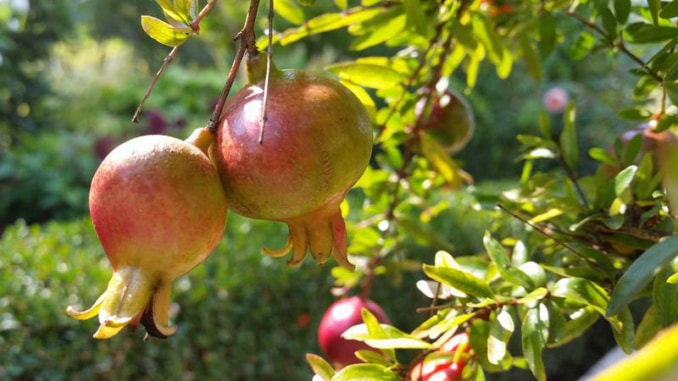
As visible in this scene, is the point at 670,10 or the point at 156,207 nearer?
the point at 156,207

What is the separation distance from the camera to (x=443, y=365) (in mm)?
596

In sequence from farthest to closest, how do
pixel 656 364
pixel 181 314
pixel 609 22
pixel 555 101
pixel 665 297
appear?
pixel 555 101, pixel 181 314, pixel 609 22, pixel 665 297, pixel 656 364

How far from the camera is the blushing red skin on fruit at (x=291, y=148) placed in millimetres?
412

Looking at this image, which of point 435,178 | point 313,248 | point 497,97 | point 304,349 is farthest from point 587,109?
point 313,248

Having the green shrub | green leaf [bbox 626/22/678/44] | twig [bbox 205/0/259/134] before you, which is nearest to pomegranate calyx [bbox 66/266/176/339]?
twig [bbox 205/0/259/134]

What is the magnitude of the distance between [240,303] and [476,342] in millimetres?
1693

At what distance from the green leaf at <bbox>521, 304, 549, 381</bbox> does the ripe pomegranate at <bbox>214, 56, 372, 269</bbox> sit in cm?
21

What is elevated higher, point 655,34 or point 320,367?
point 655,34

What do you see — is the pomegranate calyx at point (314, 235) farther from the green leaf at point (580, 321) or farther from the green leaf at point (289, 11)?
the green leaf at point (289, 11)

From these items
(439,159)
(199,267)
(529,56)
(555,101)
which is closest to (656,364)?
(439,159)

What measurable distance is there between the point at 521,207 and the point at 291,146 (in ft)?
1.46

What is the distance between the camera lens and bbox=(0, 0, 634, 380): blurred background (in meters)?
1.83

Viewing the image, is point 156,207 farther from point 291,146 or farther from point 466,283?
point 466,283

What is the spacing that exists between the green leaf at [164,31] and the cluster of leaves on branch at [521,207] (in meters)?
0.01
